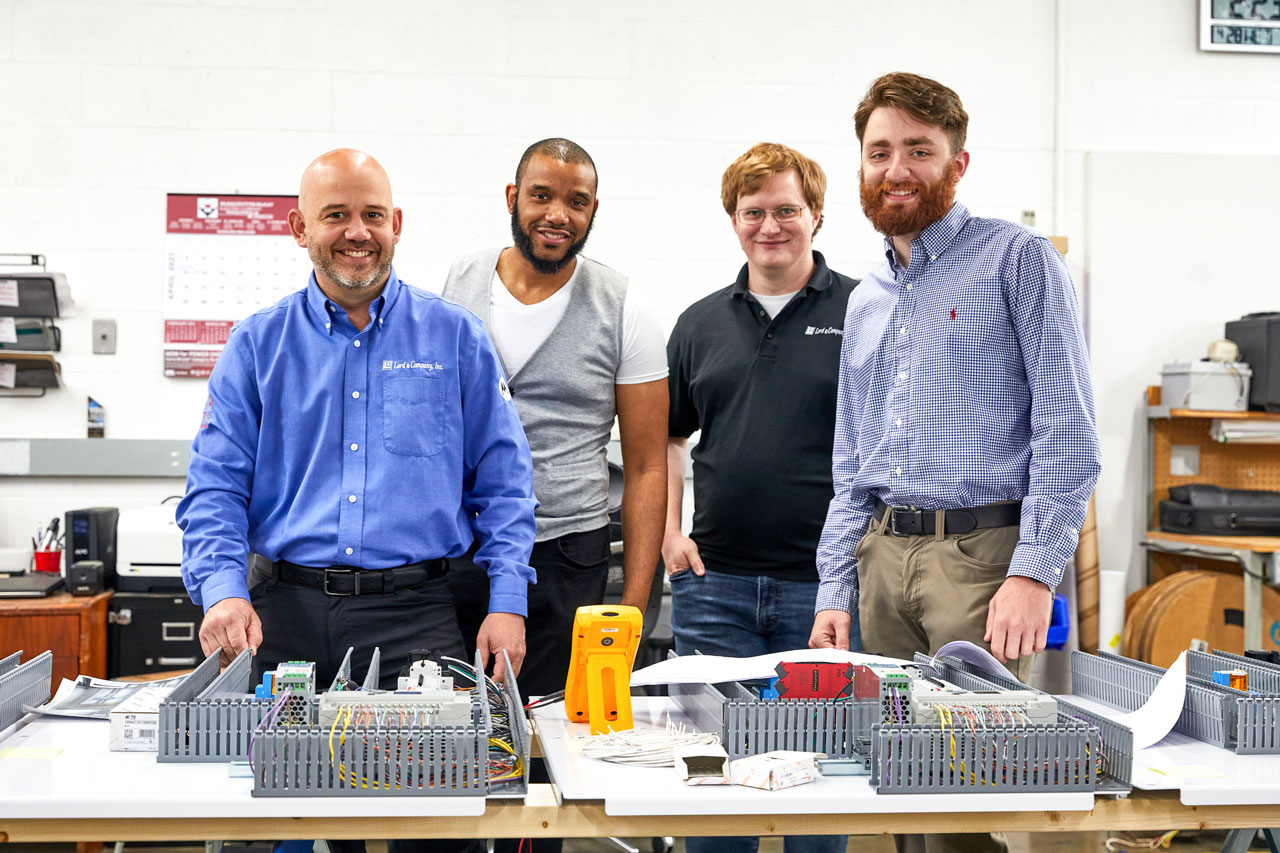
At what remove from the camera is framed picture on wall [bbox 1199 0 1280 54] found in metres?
4.44

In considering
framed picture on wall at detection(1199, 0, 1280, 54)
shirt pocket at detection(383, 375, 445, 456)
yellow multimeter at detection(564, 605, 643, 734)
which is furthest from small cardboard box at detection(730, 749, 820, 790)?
framed picture on wall at detection(1199, 0, 1280, 54)

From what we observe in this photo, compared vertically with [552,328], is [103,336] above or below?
above

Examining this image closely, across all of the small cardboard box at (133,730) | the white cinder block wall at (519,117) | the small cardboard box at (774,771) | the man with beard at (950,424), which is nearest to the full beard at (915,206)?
the man with beard at (950,424)

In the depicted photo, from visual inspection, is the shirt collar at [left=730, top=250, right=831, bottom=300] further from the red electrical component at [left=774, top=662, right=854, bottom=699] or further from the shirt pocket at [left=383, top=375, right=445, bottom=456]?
the red electrical component at [left=774, top=662, right=854, bottom=699]

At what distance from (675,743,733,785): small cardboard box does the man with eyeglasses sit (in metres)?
0.94

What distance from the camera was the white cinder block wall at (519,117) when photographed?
3.98m

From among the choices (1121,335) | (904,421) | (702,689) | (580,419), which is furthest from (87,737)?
(1121,335)

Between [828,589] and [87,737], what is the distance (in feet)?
3.87

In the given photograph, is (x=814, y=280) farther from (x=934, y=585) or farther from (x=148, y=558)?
(x=148, y=558)

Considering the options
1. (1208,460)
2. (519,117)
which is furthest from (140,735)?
(1208,460)

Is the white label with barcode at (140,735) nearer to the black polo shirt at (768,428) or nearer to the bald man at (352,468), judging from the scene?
the bald man at (352,468)

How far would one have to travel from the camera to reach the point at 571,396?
2.22 meters

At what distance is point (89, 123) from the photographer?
13.1 ft

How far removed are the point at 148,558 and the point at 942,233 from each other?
8.98ft
